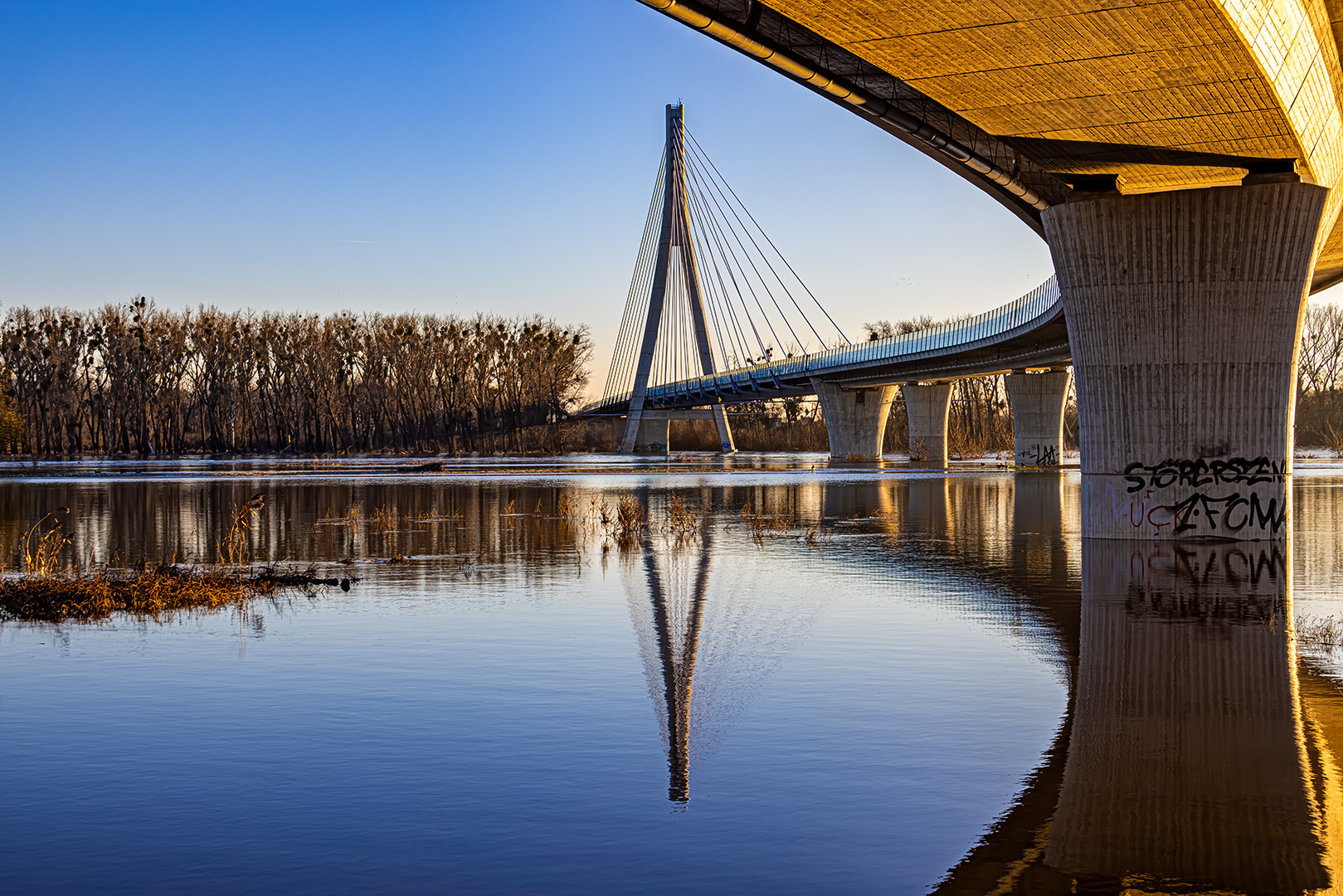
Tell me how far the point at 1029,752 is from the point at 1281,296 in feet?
60.7

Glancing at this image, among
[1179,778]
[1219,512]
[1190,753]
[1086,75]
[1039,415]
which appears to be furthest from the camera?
[1039,415]

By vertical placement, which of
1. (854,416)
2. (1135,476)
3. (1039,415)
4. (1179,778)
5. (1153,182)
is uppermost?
(1153,182)

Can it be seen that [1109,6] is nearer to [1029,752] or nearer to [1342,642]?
[1342,642]

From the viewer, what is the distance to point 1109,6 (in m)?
16.4

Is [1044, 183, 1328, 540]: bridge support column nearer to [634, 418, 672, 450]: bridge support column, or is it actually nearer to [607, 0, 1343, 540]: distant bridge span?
[607, 0, 1343, 540]: distant bridge span

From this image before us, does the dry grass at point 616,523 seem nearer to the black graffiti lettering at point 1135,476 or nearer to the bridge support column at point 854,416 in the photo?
the black graffiti lettering at point 1135,476

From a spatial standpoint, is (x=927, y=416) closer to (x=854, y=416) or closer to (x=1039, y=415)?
(x=854, y=416)

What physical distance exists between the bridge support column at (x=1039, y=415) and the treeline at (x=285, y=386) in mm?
64719

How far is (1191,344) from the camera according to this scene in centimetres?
2542

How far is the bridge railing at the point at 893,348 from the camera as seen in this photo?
6234 cm

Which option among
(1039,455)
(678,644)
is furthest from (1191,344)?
(1039,455)

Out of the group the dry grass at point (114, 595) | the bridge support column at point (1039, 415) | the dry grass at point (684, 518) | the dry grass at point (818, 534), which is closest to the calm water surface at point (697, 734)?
the dry grass at point (114, 595)

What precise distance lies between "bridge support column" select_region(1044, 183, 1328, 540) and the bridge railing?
64.4 ft

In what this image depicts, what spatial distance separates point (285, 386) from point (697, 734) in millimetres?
123064
